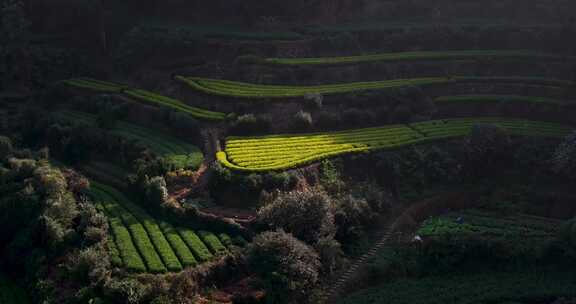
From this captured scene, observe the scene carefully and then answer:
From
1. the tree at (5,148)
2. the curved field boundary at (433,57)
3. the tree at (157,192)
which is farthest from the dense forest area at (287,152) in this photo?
the tree at (5,148)

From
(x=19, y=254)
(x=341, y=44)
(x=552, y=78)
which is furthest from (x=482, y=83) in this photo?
(x=19, y=254)

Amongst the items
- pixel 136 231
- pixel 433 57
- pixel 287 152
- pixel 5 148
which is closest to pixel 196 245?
pixel 136 231

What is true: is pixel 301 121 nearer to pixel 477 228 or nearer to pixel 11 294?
pixel 477 228

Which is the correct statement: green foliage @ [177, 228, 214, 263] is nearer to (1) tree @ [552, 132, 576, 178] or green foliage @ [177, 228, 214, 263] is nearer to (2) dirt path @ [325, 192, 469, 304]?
(2) dirt path @ [325, 192, 469, 304]

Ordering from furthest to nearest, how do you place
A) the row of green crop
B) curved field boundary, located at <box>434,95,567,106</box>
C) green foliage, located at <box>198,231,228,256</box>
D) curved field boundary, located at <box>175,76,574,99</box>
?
curved field boundary, located at <box>434,95,567,106</box> < curved field boundary, located at <box>175,76,574,99</box> < the row of green crop < green foliage, located at <box>198,231,228,256</box>

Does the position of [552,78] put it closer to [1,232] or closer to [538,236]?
[538,236]

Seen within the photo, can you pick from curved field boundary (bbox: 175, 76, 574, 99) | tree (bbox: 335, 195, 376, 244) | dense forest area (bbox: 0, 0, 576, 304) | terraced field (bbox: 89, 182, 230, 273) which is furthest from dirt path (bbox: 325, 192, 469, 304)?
curved field boundary (bbox: 175, 76, 574, 99)
